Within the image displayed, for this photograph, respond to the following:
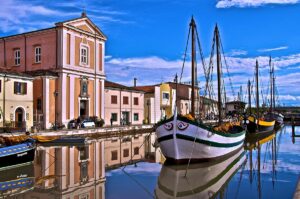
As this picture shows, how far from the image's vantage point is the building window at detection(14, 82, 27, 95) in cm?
3409

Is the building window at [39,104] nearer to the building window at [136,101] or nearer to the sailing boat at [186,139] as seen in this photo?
the building window at [136,101]

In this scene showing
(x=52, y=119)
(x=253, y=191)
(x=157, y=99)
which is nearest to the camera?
(x=253, y=191)

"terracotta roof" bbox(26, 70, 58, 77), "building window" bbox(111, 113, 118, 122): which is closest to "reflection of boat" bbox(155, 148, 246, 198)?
"terracotta roof" bbox(26, 70, 58, 77)

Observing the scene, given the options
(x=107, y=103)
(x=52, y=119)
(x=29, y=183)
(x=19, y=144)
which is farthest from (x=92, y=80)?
(x=29, y=183)

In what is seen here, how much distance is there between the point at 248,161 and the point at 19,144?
522 inches

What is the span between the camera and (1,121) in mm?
32594

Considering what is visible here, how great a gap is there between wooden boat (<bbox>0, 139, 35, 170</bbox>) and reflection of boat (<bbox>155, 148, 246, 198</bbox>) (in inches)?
279

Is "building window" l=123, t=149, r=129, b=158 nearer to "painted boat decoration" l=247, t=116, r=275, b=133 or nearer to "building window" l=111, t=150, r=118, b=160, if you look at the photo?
"building window" l=111, t=150, r=118, b=160

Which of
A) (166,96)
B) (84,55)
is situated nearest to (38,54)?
(84,55)

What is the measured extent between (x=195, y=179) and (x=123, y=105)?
36.0 m

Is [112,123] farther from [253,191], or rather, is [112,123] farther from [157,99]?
[253,191]

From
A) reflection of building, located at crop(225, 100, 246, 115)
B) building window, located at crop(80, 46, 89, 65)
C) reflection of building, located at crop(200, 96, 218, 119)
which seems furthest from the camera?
reflection of building, located at crop(225, 100, 246, 115)

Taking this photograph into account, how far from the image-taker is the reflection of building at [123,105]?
48.4 meters

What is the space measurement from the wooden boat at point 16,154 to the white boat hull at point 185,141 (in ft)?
22.6
